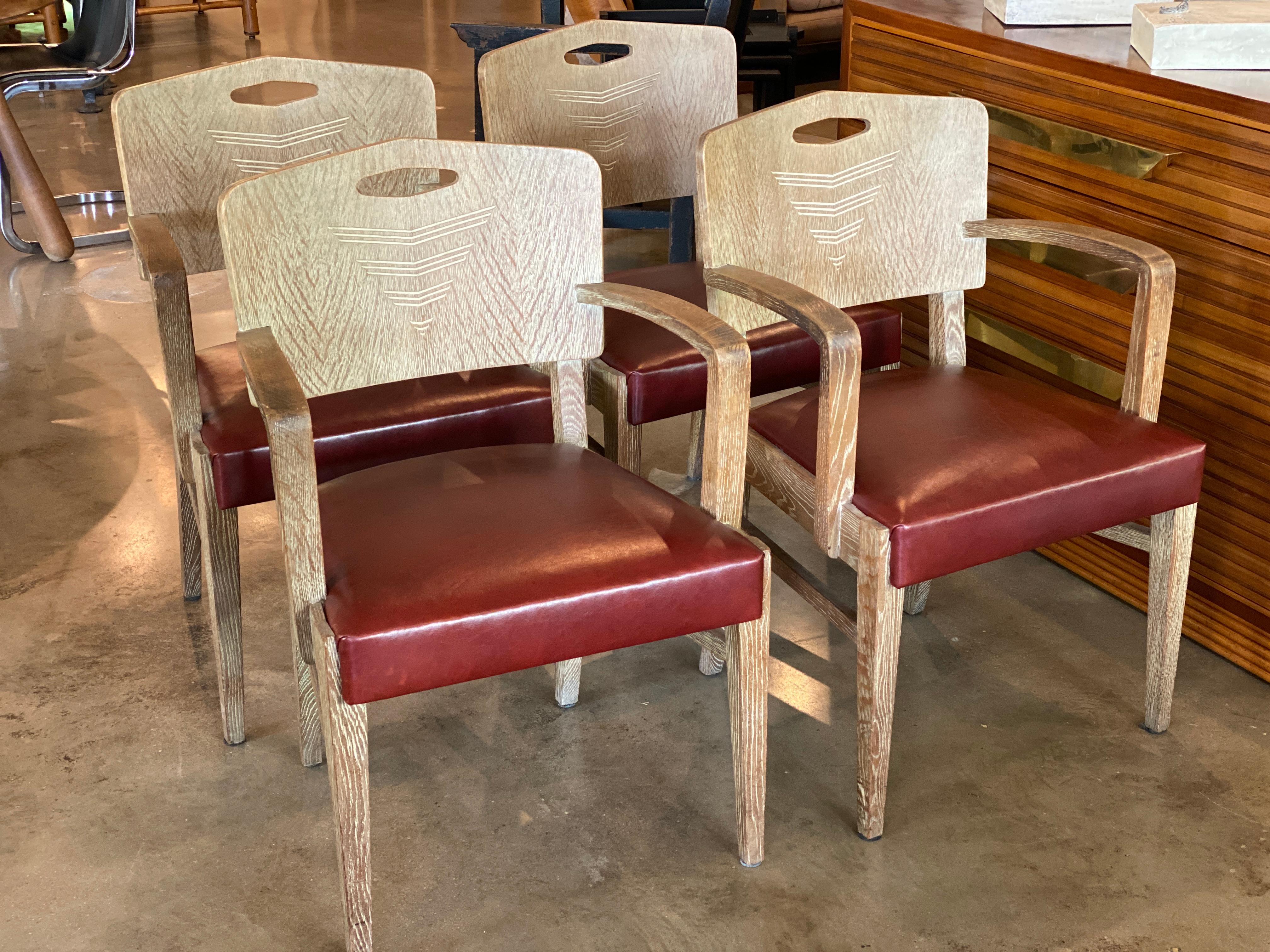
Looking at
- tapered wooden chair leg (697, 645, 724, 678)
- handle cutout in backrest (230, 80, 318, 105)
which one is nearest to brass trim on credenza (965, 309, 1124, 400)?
tapered wooden chair leg (697, 645, 724, 678)

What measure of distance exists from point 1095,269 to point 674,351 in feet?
2.33

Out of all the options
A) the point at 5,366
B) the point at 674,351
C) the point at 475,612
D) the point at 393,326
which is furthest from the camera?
the point at 5,366

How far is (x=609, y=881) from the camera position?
1597mm

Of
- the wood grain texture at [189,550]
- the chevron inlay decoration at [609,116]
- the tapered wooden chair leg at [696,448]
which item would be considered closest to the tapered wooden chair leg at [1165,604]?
the tapered wooden chair leg at [696,448]

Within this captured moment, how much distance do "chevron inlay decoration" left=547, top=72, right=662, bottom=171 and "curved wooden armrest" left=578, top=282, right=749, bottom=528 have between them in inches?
26.7

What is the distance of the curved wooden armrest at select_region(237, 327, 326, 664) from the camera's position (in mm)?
1260

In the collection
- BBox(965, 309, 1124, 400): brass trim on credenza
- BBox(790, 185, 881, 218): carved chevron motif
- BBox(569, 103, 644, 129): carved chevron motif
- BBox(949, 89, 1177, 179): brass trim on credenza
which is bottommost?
A: BBox(965, 309, 1124, 400): brass trim on credenza

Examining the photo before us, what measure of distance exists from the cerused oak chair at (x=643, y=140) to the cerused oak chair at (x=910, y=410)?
0.16m

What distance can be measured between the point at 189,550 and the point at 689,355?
91cm

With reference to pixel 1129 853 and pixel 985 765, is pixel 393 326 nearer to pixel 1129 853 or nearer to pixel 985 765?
pixel 985 765

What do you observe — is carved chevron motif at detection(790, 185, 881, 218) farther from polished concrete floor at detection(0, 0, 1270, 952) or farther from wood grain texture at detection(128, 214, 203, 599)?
wood grain texture at detection(128, 214, 203, 599)

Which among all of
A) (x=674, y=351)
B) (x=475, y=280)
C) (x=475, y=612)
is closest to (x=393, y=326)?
(x=475, y=280)

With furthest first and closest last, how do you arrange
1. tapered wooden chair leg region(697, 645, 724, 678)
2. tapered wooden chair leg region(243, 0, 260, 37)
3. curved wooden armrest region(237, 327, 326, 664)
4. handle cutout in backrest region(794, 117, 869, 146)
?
tapered wooden chair leg region(243, 0, 260, 37) → handle cutout in backrest region(794, 117, 869, 146) → tapered wooden chair leg region(697, 645, 724, 678) → curved wooden armrest region(237, 327, 326, 664)

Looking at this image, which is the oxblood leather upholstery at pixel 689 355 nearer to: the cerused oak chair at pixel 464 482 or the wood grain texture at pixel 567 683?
the cerused oak chair at pixel 464 482
